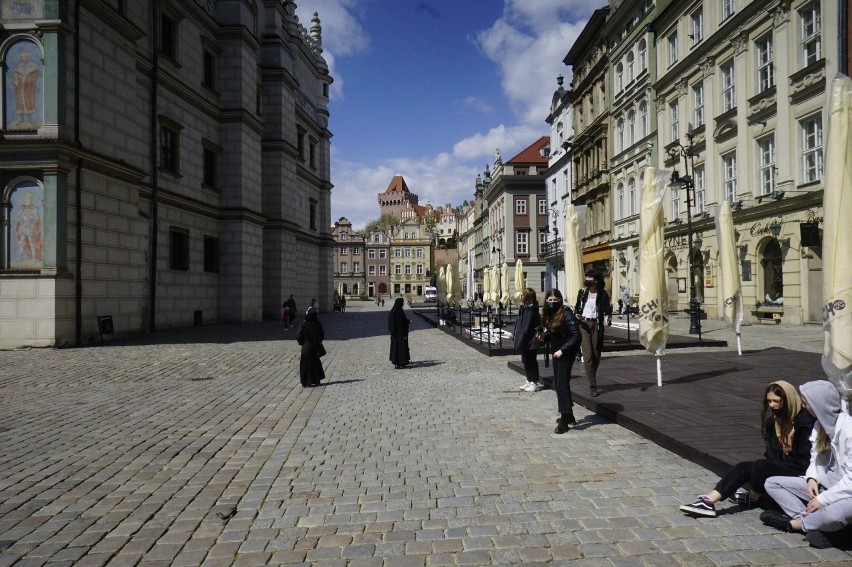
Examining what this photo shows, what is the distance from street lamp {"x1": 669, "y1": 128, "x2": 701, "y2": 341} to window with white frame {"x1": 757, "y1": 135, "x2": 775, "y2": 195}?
257 centimetres

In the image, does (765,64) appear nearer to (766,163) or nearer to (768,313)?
(766,163)

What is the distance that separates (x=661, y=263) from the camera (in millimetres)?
9805

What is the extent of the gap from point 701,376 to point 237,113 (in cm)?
2546

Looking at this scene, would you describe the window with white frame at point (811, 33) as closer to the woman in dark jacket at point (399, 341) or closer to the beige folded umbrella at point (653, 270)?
the beige folded umbrella at point (653, 270)

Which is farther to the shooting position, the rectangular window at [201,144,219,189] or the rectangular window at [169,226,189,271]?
the rectangular window at [201,144,219,189]

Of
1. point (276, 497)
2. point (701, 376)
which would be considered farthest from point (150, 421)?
point (701, 376)

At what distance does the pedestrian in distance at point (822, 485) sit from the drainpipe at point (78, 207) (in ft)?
59.7

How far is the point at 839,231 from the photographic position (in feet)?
14.5

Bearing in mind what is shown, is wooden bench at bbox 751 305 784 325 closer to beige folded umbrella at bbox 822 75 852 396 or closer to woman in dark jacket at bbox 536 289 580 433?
woman in dark jacket at bbox 536 289 580 433

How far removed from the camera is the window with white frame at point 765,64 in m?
23.2

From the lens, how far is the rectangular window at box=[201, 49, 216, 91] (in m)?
28.2

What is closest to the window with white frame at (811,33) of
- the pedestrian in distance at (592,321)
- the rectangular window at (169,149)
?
the pedestrian in distance at (592,321)

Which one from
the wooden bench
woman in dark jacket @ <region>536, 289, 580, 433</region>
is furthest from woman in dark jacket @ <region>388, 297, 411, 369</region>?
the wooden bench

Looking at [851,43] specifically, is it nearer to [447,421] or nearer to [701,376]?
[701,376]
